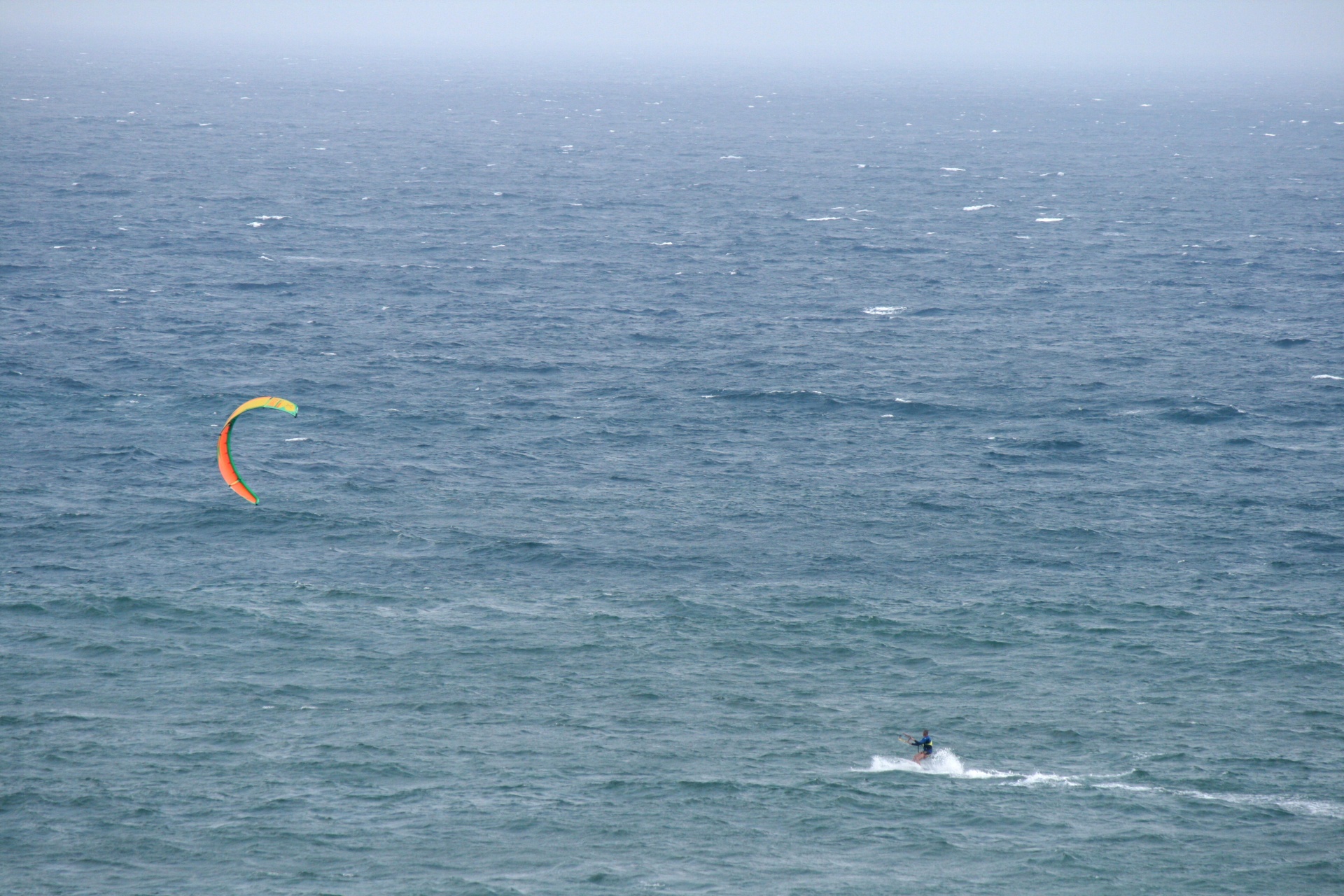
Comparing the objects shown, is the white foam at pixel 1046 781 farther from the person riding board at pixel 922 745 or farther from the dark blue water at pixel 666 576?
the person riding board at pixel 922 745

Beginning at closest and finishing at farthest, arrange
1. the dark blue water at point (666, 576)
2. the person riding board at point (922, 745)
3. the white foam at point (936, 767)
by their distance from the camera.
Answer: the dark blue water at point (666, 576), the person riding board at point (922, 745), the white foam at point (936, 767)

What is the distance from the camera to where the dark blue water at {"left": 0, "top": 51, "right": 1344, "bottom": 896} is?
58188 millimetres

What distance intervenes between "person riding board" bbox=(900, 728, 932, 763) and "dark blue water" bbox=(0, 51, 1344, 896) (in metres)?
0.95

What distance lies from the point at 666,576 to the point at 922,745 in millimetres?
22441

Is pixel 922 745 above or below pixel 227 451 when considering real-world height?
below

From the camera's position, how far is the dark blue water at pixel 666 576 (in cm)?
5819

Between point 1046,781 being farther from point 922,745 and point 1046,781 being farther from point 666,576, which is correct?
point 666,576

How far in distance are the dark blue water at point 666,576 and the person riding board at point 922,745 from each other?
95cm

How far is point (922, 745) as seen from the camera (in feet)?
202

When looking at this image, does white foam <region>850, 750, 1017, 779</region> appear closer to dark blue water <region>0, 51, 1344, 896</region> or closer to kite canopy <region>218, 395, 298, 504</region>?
dark blue water <region>0, 51, 1344, 896</region>

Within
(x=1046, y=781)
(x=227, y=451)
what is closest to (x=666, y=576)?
(x=227, y=451)

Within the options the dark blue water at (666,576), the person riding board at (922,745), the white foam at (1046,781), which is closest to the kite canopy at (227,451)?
the dark blue water at (666,576)

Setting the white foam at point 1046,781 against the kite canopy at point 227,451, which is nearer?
the white foam at point 1046,781

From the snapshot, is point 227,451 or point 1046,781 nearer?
point 1046,781
